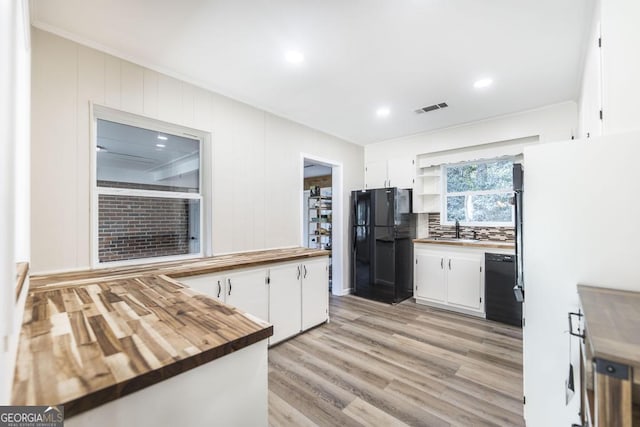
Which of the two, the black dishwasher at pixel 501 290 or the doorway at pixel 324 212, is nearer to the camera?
the black dishwasher at pixel 501 290

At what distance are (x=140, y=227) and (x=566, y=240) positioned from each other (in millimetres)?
3020

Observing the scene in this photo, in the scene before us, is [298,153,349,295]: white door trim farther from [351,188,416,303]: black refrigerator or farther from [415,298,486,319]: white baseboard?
[415,298,486,319]: white baseboard

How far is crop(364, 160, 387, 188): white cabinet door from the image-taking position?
181 inches

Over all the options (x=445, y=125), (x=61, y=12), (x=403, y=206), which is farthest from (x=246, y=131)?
(x=445, y=125)

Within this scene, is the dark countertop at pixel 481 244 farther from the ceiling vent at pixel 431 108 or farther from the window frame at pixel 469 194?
the ceiling vent at pixel 431 108

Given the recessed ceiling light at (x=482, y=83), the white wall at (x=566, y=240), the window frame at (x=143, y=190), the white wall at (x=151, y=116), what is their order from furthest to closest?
the recessed ceiling light at (x=482, y=83), the window frame at (x=143, y=190), the white wall at (x=151, y=116), the white wall at (x=566, y=240)

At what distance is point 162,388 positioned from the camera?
75cm

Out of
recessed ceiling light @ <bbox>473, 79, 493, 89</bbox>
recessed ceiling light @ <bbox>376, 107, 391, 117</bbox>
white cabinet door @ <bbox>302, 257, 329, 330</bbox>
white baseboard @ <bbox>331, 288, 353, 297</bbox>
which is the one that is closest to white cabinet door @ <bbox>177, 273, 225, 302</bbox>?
white cabinet door @ <bbox>302, 257, 329, 330</bbox>

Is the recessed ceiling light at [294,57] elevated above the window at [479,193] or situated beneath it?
elevated above

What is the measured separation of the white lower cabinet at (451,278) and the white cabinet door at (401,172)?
107 cm

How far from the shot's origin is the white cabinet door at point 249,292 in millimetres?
2391

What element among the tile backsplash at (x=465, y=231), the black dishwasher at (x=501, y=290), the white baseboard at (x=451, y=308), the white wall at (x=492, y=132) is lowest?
the white baseboard at (x=451, y=308)

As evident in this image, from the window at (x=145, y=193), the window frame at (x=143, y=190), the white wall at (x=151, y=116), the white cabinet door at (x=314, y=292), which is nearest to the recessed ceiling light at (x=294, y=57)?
the white wall at (x=151, y=116)

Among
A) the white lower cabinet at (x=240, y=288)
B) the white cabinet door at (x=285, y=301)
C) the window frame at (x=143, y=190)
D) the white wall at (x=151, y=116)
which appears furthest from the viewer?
the white cabinet door at (x=285, y=301)
